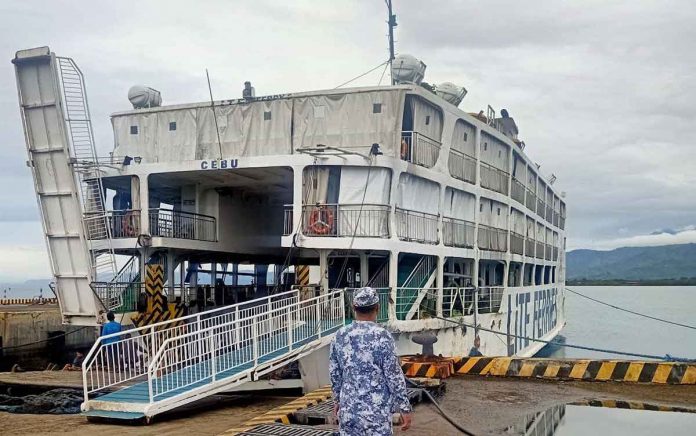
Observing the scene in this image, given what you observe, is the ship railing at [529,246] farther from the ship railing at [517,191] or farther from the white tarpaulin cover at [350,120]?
the white tarpaulin cover at [350,120]

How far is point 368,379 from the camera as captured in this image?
469cm

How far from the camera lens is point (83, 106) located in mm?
13828

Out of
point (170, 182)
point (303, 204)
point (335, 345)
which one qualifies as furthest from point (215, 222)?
A: point (335, 345)

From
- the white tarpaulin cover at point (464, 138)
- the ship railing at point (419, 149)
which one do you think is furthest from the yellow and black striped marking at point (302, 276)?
the white tarpaulin cover at point (464, 138)

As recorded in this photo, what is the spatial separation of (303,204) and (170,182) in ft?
16.2

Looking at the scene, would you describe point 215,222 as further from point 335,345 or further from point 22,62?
point 335,345

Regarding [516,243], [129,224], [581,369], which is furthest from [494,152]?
[129,224]

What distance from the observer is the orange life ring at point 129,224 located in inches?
626

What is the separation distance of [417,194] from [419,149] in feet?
3.69

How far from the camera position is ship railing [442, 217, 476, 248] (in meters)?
17.2

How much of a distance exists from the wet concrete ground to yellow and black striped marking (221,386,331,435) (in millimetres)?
631

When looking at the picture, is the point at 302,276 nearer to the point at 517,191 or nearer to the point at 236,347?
the point at 236,347

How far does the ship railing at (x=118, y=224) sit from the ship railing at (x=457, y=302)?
794 cm

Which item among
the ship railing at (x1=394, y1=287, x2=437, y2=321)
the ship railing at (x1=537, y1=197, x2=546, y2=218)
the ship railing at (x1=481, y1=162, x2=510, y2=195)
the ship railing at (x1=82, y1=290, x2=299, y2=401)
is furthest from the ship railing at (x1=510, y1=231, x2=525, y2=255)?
the ship railing at (x1=82, y1=290, x2=299, y2=401)
